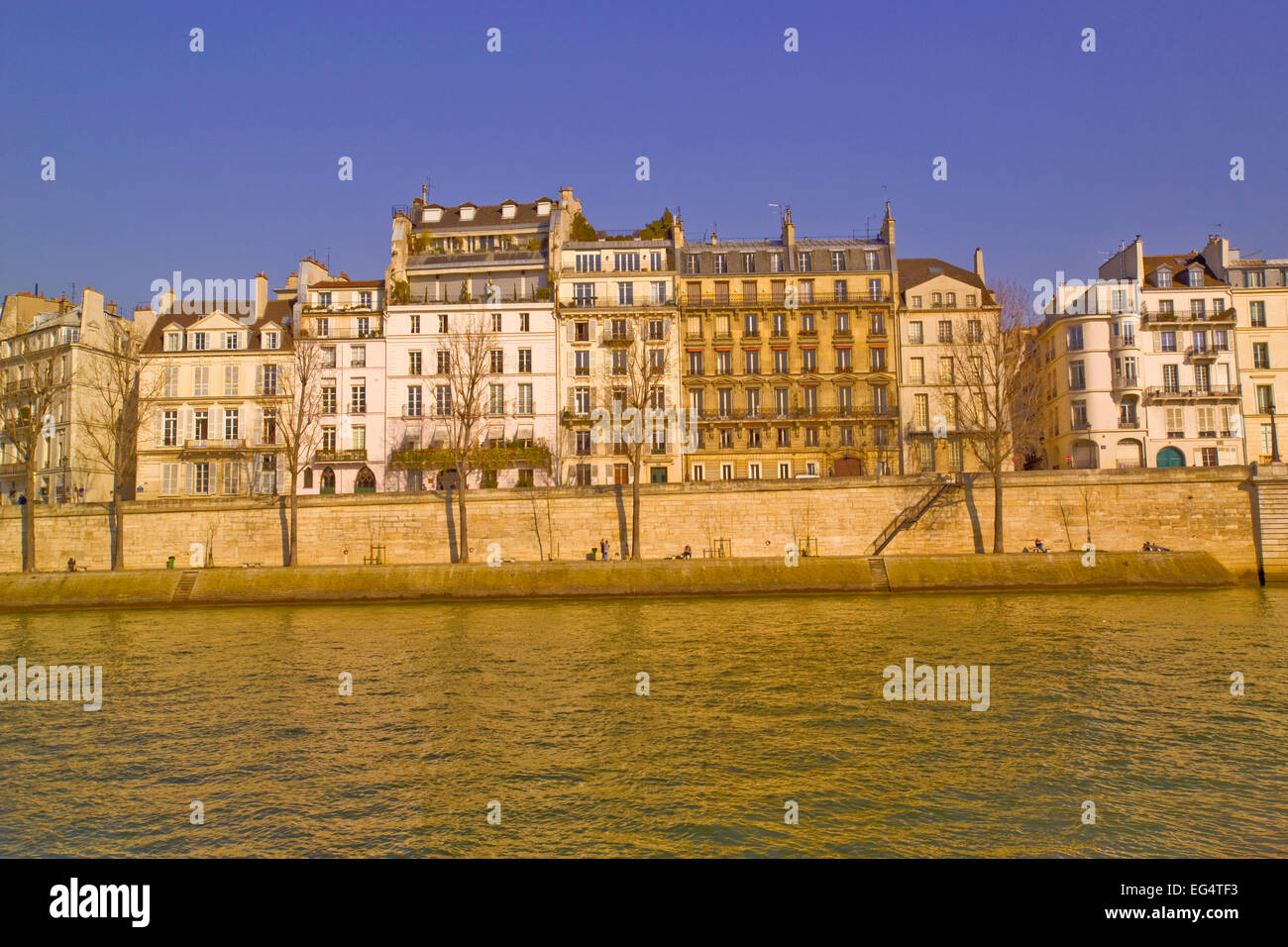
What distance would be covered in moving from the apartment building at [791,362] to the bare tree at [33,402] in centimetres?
3789

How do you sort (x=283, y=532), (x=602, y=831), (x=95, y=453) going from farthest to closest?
(x=95, y=453)
(x=283, y=532)
(x=602, y=831)

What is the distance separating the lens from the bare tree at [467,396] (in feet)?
147

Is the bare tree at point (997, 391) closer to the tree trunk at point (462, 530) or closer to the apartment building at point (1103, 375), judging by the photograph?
the apartment building at point (1103, 375)

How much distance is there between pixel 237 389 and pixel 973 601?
150 feet

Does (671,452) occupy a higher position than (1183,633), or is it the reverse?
(671,452)

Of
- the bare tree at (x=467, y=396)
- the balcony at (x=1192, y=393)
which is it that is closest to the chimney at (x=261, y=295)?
the bare tree at (x=467, y=396)

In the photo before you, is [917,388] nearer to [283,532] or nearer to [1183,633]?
[1183,633]

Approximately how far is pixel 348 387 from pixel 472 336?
9342mm

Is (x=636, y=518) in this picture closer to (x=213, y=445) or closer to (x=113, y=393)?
(x=213, y=445)

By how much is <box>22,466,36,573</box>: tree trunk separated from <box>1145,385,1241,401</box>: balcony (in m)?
64.6

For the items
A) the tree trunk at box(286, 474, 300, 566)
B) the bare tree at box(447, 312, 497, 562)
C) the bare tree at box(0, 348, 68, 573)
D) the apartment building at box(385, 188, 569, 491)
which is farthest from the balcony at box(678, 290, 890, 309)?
the bare tree at box(0, 348, 68, 573)

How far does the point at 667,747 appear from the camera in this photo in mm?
14523

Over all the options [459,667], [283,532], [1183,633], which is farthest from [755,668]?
[283,532]

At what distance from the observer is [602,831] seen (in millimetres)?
10938
